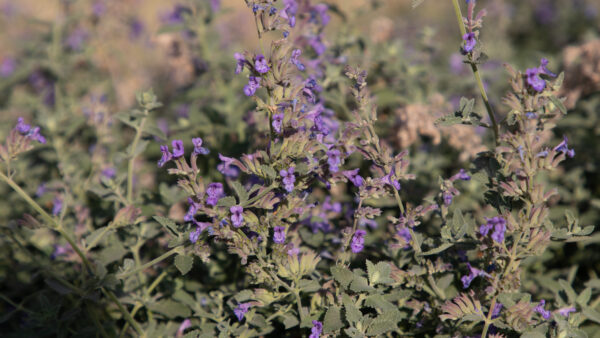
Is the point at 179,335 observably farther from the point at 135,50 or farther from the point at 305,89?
the point at 135,50

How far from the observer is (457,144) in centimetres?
298

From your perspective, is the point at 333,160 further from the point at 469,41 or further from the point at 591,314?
the point at 591,314

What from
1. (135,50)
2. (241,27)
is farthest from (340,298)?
(241,27)

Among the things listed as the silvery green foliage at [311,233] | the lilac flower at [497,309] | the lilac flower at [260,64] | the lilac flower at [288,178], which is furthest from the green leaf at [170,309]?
the lilac flower at [497,309]

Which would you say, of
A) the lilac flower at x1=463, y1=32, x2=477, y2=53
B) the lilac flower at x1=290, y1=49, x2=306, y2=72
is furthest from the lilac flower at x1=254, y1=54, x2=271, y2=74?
the lilac flower at x1=463, y1=32, x2=477, y2=53

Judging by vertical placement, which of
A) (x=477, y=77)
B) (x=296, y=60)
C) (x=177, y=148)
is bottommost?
(x=177, y=148)

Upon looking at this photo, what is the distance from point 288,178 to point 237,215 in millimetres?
223

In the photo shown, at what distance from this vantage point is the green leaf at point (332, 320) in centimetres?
175

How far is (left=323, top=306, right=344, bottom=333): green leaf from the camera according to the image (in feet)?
5.75

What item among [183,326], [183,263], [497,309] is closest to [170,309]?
[183,326]

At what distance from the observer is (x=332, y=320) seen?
1.78 metres

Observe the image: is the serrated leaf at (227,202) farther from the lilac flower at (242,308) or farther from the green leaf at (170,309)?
the green leaf at (170,309)

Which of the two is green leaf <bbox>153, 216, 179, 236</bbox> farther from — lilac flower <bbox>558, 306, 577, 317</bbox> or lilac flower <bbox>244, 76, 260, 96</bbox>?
lilac flower <bbox>558, 306, 577, 317</bbox>

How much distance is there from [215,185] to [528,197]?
1.12 m
